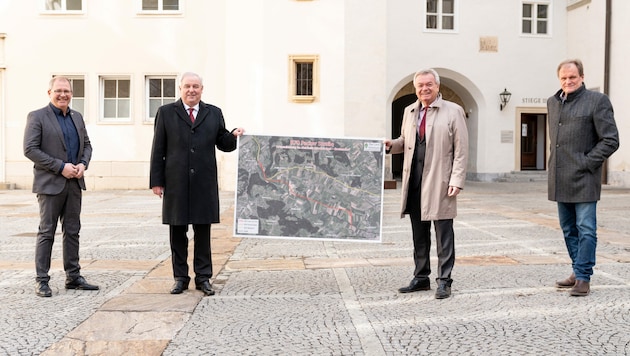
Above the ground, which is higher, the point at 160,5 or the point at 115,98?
the point at 160,5

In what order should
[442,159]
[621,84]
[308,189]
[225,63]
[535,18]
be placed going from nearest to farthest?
[442,159] < [308,189] < [225,63] < [621,84] < [535,18]

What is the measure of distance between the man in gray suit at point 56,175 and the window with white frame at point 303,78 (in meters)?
12.1

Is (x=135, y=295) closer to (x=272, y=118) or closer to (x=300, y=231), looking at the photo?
(x=300, y=231)

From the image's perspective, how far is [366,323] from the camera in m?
4.57

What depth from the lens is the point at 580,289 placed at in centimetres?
541

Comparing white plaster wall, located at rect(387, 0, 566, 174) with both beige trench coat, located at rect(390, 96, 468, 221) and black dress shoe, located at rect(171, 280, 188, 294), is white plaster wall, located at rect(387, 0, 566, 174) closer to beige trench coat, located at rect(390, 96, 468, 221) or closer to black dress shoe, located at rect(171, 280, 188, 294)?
beige trench coat, located at rect(390, 96, 468, 221)

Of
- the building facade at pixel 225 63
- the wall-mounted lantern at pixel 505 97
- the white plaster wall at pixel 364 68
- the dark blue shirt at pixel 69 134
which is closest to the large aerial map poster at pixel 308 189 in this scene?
the dark blue shirt at pixel 69 134

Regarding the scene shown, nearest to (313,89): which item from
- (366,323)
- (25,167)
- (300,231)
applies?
(25,167)

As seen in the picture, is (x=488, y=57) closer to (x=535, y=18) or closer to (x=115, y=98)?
(x=535, y=18)

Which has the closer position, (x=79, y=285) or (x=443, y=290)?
(x=443, y=290)

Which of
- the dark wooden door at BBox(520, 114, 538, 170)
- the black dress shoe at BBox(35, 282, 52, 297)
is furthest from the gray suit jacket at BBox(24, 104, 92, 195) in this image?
the dark wooden door at BBox(520, 114, 538, 170)

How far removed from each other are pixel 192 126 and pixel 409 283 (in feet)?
7.80

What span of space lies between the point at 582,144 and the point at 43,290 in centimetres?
464

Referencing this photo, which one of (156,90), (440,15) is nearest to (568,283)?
(156,90)
